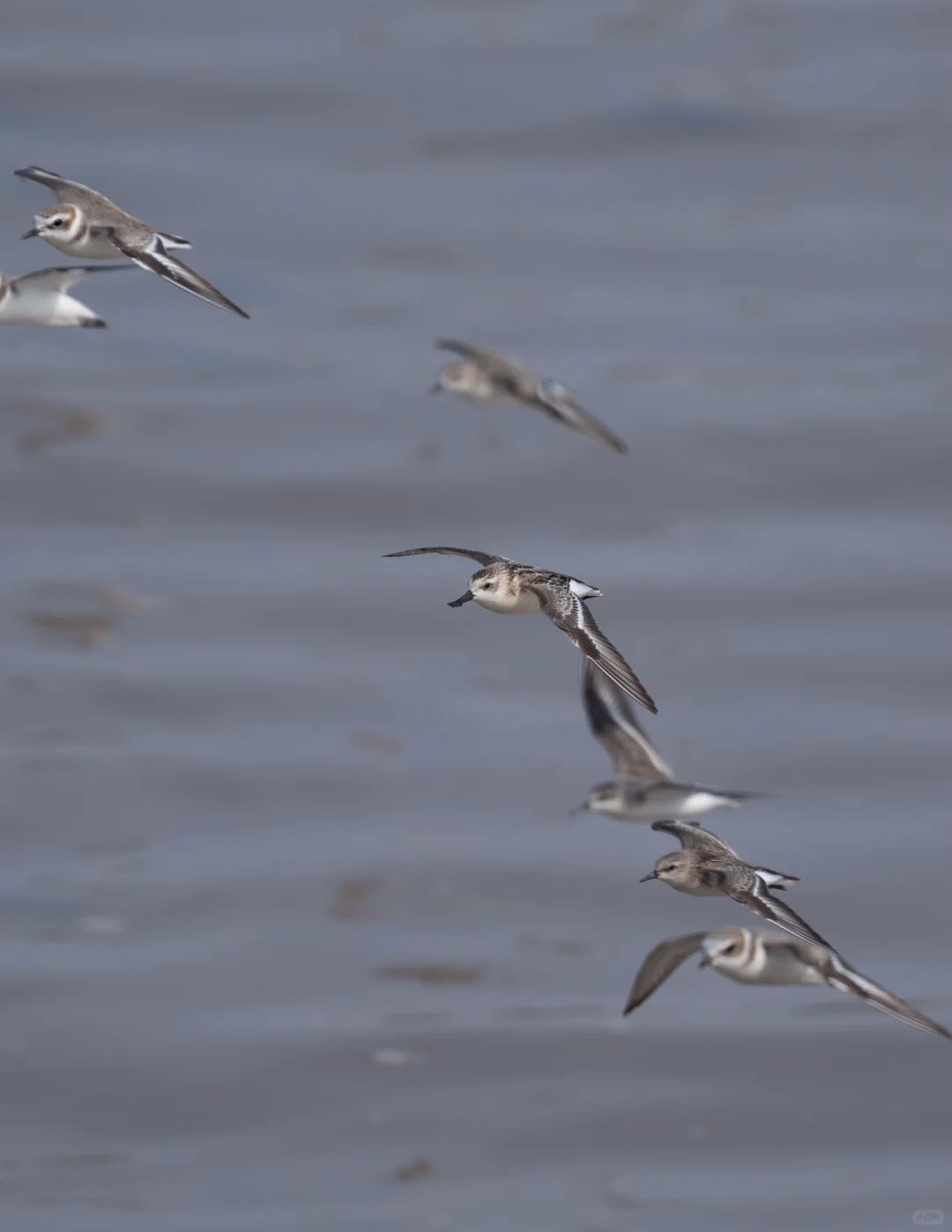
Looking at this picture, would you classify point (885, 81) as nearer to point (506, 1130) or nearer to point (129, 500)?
point (129, 500)

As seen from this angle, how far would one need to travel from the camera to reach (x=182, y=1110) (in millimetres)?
11977

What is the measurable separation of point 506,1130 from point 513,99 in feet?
51.0

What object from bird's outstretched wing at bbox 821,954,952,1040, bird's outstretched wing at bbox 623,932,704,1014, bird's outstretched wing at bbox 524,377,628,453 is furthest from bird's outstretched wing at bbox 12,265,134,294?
bird's outstretched wing at bbox 821,954,952,1040

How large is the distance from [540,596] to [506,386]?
10.6 feet

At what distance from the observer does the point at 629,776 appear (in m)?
7.89

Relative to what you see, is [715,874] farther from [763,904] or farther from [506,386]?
[506,386]

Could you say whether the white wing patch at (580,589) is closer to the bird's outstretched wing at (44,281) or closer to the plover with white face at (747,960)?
the plover with white face at (747,960)

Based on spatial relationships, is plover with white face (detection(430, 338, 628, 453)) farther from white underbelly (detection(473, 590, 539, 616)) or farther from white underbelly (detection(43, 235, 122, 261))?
white underbelly (detection(43, 235, 122, 261))

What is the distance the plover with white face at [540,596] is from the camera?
512 cm

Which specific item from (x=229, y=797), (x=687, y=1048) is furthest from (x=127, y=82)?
(x=687, y=1048)

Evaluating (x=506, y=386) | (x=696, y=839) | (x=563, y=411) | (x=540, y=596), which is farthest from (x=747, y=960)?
(x=506, y=386)

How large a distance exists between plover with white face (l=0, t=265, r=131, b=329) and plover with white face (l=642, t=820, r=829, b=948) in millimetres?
2482

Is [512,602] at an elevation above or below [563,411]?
below

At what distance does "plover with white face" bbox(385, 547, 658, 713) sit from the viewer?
5121 millimetres
